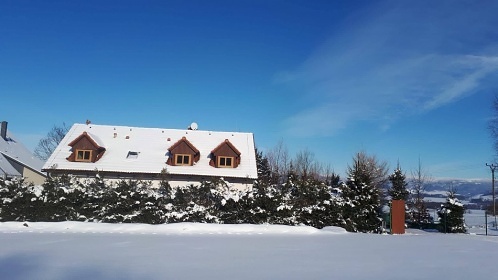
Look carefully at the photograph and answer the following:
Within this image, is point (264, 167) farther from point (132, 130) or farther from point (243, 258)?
point (243, 258)

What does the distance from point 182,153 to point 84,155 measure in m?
6.34

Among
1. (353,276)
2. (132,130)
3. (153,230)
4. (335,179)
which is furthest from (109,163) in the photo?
(335,179)

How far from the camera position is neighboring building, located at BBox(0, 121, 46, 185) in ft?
91.3

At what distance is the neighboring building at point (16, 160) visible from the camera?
27.8 metres

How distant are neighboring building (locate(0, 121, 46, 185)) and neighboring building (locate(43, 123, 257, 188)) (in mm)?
4636

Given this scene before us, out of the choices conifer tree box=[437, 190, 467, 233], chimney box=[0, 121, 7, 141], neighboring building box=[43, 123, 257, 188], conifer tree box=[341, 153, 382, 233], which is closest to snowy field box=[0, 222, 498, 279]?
conifer tree box=[341, 153, 382, 233]

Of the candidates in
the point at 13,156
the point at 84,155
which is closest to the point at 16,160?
the point at 13,156

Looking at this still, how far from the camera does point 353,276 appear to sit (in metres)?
6.02

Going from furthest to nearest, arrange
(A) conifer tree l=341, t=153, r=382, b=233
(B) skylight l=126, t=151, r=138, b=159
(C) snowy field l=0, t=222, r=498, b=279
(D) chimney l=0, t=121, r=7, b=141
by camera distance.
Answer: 1. (D) chimney l=0, t=121, r=7, b=141
2. (B) skylight l=126, t=151, r=138, b=159
3. (A) conifer tree l=341, t=153, r=382, b=233
4. (C) snowy field l=0, t=222, r=498, b=279

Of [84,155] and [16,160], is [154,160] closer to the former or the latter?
[84,155]

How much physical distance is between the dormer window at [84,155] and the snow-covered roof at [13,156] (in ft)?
14.9

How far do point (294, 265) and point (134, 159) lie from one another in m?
20.7

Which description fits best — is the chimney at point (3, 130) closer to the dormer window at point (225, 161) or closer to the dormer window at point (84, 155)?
the dormer window at point (84, 155)

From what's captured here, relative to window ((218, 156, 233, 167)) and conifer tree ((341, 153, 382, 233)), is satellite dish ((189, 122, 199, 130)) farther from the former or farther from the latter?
conifer tree ((341, 153, 382, 233))
